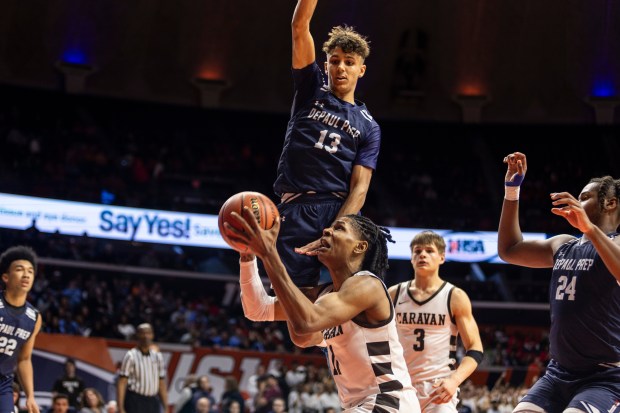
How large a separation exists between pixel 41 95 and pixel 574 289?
86.7 ft

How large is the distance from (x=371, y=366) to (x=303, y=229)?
46.2 inches

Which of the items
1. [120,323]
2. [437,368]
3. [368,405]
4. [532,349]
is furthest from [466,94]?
[368,405]

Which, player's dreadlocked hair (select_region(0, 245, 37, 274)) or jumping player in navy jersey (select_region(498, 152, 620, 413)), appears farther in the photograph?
player's dreadlocked hair (select_region(0, 245, 37, 274))

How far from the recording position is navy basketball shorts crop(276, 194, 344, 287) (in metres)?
5.55

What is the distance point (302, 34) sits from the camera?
5598 millimetres

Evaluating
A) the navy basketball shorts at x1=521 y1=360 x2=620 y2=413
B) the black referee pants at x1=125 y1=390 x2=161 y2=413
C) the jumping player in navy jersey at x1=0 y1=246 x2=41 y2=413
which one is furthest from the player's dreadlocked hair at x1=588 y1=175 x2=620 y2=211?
the black referee pants at x1=125 y1=390 x2=161 y2=413

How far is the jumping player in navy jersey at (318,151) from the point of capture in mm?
5570

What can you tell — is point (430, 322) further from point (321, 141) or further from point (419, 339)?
point (321, 141)

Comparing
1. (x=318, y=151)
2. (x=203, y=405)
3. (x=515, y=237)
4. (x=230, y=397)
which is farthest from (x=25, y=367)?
(x=230, y=397)

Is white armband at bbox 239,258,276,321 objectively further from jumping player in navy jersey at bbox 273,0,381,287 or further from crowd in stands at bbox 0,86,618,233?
crowd in stands at bbox 0,86,618,233

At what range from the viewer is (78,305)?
22641 mm

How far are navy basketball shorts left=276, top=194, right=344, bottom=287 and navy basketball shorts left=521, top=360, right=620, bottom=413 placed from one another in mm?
1601

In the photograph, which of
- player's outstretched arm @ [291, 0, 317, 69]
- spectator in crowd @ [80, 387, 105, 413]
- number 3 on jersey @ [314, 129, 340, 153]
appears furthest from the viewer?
spectator in crowd @ [80, 387, 105, 413]

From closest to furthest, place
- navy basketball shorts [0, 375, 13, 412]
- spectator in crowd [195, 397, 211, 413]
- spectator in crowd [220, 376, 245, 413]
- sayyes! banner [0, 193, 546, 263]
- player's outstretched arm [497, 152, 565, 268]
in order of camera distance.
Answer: player's outstretched arm [497, 152, 565, 268]
navy basketball shorts [0, 375, 13, 412]
spectator in crowd [195, 397, 211, 413]
spectator in crowd [220, 376, 245, 413]
sayyes! banner [0, 193, 546, 263]
